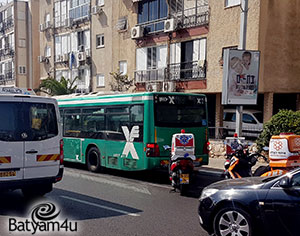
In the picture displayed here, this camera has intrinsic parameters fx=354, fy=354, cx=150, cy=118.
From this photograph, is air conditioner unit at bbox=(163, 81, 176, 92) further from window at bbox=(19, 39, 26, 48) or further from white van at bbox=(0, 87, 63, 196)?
window at bbox=(19, 39, 26, 48)

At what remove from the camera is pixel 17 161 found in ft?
23.9

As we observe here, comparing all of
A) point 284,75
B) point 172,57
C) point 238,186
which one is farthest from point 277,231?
point 172,57

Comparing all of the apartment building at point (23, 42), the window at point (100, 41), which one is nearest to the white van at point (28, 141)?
the window at point (100, 41)

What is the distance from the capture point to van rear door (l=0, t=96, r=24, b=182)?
711cm

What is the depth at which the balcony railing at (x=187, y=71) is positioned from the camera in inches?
803

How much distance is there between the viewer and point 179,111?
1085 centimetres

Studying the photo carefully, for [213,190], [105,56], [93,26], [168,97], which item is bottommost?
Result: [213,190]

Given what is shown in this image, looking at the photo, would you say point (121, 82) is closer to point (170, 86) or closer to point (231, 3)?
point (170, 86)

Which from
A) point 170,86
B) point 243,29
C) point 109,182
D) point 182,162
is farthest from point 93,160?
point 170,86

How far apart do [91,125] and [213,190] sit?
766 centimetres

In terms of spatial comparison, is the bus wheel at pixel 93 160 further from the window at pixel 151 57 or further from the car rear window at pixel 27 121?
the window at pixel 151 57

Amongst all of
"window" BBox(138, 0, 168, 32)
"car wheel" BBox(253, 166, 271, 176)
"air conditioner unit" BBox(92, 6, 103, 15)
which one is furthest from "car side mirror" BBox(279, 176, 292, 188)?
"air conditioner unit" BBox(92, 6, 103, 15)

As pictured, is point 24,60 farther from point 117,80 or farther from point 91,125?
point 91,125

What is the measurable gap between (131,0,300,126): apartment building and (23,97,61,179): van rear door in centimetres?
1257
